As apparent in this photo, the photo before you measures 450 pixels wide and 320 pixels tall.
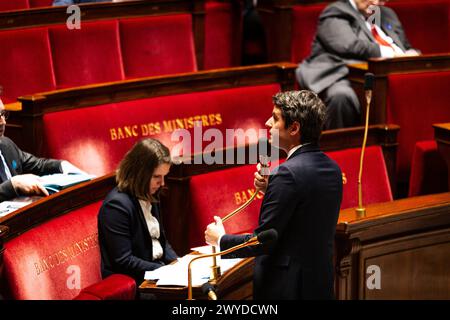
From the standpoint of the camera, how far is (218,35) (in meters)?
2.00

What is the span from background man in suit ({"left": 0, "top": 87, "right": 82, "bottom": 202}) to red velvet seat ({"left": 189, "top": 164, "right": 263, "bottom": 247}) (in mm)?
186

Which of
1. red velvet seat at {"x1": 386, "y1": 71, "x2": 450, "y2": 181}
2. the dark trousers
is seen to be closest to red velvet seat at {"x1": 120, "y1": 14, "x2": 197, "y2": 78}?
the dark trousers

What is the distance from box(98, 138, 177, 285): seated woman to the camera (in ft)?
3.37

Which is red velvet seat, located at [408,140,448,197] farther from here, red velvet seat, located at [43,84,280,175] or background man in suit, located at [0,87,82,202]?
background man in suit, located at [0,87,82,202]

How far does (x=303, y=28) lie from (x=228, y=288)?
43.4 inches

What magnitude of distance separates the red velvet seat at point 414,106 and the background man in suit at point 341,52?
0.30ft

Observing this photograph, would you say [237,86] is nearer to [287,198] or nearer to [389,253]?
[389,253]

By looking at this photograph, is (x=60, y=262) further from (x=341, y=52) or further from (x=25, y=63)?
(x=341, y=52)

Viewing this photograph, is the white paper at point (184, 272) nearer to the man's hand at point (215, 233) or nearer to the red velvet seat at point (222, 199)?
the man's hand at point (215, 233)

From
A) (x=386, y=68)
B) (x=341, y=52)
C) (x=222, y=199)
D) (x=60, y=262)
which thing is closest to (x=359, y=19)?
(x=341, y=52)

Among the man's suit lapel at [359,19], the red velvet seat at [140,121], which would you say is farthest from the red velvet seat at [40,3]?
the man's suit lapel at [359,19]

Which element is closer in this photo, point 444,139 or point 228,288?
point 228,288

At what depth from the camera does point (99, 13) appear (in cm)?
166
